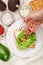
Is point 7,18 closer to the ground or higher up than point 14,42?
higher up

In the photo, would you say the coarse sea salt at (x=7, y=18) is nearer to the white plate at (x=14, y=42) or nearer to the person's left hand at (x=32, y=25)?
the white plate at (x=14, y=42)

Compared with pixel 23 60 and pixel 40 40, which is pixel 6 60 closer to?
pixel 23 60

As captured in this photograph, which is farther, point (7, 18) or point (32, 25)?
point (7, 18)

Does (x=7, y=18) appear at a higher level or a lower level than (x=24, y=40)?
higher

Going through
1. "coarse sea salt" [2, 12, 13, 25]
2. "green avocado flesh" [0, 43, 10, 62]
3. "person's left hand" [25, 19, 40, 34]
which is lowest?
"green avocado flesh" [0, 43, 10, 62]

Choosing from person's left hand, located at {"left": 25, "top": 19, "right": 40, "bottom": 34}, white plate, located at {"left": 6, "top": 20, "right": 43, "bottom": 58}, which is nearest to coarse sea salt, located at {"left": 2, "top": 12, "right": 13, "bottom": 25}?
white plate, located at {"left": 6, "top": 20, "right": 43, "bottom": 58}

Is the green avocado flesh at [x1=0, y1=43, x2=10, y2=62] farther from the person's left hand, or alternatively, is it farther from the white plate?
the person's left hand
